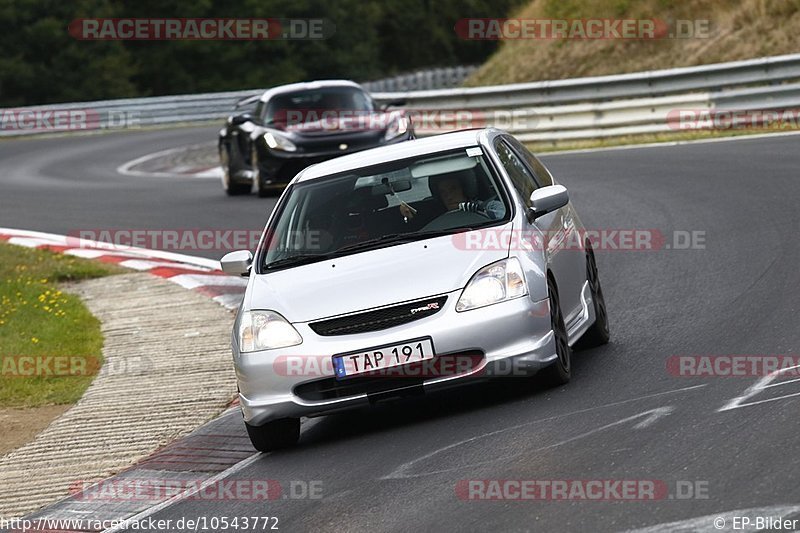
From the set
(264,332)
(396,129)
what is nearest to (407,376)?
(264,332)

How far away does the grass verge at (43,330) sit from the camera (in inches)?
430

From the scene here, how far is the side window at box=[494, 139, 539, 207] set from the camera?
908 centimetres

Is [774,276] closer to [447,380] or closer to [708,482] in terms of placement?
[447,380]

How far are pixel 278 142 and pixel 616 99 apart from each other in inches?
232

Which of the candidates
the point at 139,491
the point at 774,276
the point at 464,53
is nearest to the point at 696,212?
the point at 774,276

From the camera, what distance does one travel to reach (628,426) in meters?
7.18

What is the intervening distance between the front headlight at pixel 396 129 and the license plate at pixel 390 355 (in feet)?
39.8

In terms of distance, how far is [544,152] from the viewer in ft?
75.8

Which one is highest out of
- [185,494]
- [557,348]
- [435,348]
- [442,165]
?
[442,165]

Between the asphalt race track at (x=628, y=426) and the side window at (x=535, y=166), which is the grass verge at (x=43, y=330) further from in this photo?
the side window at (x=535, y=166)
